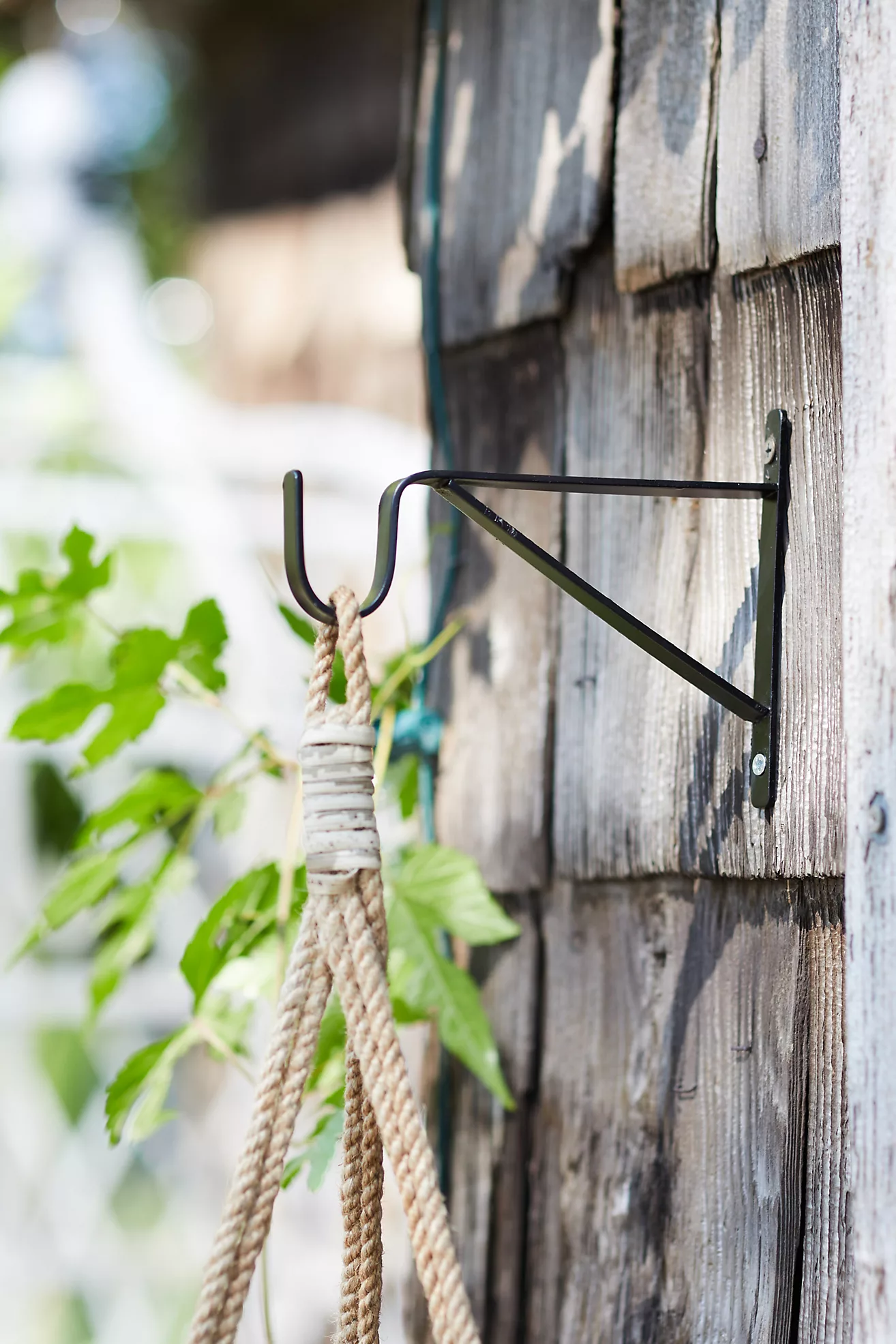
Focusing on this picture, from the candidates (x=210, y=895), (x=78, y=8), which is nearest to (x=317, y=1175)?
→ (x=210, y=895)

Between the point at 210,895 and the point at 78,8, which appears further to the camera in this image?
the point at 78,8

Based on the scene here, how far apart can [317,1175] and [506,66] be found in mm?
849

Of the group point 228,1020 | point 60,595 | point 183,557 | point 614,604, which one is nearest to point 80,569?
point 60,595

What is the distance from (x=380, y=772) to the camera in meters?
0.95

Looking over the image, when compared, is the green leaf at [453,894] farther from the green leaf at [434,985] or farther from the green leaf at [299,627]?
the green leaf at [299,627]

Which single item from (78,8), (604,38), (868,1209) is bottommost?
(868,1209)

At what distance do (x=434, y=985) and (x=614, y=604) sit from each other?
12.6 inches

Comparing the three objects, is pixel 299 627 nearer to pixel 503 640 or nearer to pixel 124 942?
pixel 503 640

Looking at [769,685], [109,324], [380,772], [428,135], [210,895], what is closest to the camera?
[769,685]

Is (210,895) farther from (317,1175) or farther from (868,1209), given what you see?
(868,1209)

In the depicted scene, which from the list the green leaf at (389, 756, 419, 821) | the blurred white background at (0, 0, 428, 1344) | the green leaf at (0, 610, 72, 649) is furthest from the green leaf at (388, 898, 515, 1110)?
the blurred white background at (0, 0, 428, 1344)

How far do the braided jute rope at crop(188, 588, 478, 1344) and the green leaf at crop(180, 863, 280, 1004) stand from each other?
0.27 metres

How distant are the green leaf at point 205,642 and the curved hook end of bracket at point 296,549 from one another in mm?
377

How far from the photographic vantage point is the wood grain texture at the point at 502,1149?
0.87 meters
